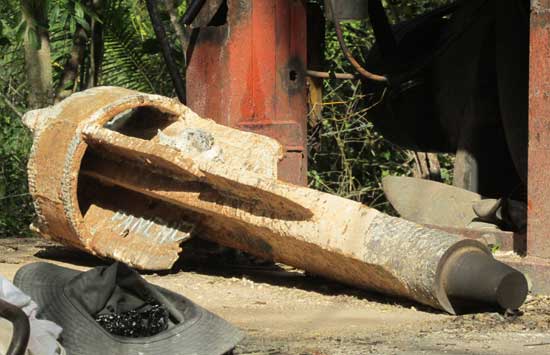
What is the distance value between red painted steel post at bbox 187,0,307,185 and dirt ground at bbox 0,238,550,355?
0.74 meters

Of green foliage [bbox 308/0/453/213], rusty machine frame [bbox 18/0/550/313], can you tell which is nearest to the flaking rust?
rusty machine frame [bbox 18/0/550/313]

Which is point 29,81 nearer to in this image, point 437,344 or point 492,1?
point 492,1

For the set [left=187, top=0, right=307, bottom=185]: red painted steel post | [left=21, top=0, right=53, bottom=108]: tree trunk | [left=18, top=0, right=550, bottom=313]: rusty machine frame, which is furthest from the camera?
[left=21, top=0, right=53, bottom=108]: tree trunk

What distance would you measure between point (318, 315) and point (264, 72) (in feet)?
6.76

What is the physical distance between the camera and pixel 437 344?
4789 millimetres

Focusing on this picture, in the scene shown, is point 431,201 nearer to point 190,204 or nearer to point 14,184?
point 190,204

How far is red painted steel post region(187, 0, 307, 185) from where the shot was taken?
7180 mm

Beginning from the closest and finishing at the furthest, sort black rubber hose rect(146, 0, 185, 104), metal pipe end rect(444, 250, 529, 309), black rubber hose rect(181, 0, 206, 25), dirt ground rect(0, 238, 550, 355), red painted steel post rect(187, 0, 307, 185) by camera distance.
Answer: dirt ground rect(0, 238, 550, 355) → metal pipe end rect(444, 250, 529, 309) → red painted steel post rect(187, 0, 307, 185) → black rubber hose rect(181, 0, 206, 25) → black rubber hose rect(146, 0, 185, 104)

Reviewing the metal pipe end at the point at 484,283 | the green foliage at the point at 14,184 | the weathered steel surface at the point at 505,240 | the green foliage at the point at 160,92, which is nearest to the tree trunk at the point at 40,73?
the green foliage at the point at 160,92

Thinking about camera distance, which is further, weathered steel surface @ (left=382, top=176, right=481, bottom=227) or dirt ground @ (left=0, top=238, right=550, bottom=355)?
weathered steel surface @ (left=382, top=176, right=481, bottom=227)

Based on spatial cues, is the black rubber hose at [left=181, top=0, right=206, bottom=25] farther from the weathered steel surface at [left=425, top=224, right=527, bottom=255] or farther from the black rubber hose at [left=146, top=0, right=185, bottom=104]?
the weathered steel surface at [left=425, top=224, right=527, bottom=255]

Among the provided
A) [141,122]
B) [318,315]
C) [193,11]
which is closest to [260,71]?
[193,11]

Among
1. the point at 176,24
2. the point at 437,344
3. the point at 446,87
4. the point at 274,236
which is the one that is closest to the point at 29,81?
the point at 176,24

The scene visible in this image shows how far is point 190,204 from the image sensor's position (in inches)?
254
